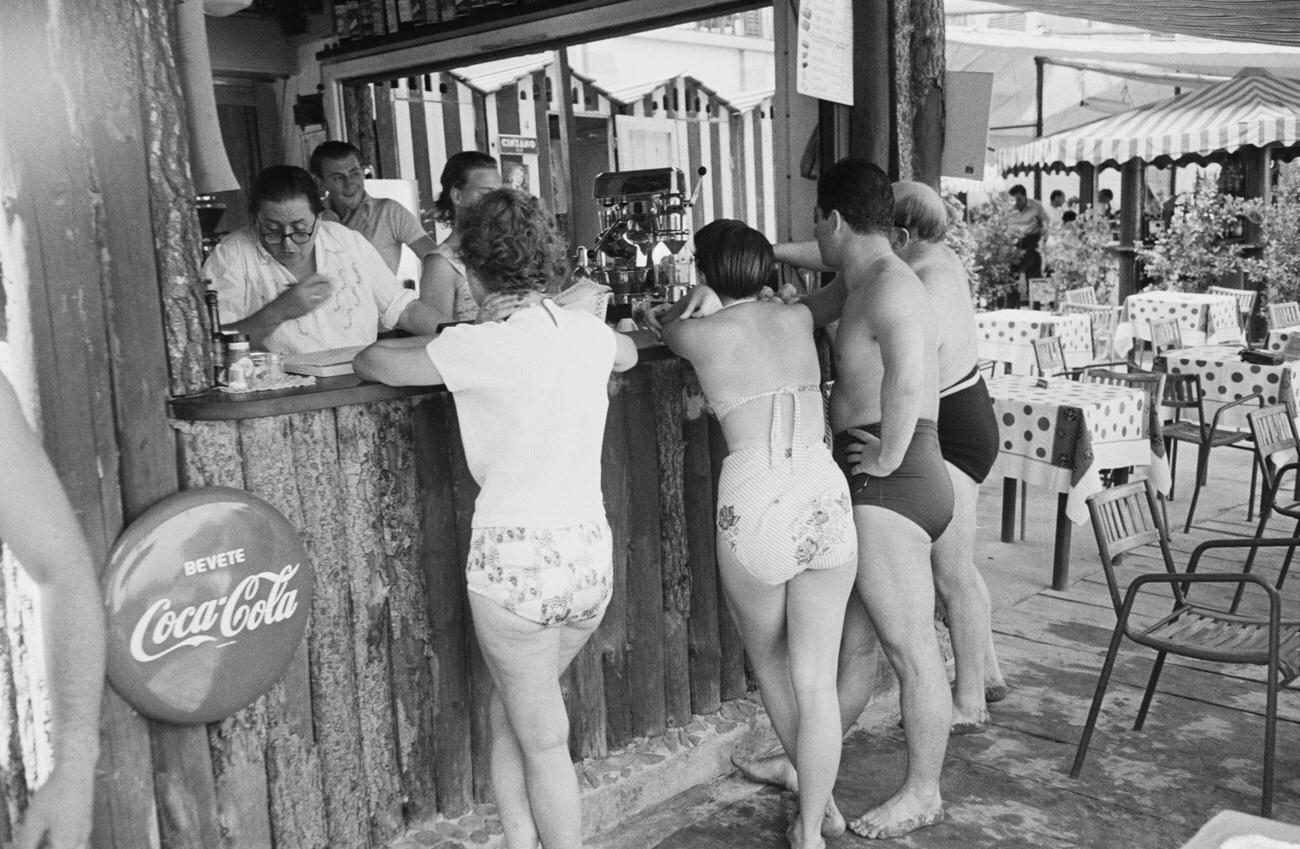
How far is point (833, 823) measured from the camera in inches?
128

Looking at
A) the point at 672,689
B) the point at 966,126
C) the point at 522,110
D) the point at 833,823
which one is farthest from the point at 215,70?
the point at 833,823

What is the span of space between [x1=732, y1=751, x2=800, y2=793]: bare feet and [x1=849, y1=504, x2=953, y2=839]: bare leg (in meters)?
0.30

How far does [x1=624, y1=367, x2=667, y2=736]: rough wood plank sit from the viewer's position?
343 centimetres

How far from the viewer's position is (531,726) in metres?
2.62

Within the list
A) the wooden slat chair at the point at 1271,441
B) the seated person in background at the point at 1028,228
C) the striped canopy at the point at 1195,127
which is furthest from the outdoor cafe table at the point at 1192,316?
the wooden slat chair at the point at 1271,441

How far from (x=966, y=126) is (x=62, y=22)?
309 cm

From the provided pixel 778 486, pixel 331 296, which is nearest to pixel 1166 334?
pixel 778 486

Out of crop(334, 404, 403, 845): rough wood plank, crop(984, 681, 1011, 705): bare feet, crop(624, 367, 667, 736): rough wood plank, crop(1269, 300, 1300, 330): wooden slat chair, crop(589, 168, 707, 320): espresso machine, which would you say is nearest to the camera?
crop(334, 404, 403, 845): rough wood plank

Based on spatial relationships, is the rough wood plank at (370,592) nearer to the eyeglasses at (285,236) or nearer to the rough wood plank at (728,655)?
the eyeglasses at (285,236)

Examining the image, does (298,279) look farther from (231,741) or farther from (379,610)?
(231,741)

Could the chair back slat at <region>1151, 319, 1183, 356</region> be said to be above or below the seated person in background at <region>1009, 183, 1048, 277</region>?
below

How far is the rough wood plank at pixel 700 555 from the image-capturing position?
3.59 m

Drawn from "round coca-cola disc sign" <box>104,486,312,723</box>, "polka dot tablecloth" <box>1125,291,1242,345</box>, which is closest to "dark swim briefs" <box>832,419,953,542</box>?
"round coca-cola disc sign" <box>104,486,312,723</box>

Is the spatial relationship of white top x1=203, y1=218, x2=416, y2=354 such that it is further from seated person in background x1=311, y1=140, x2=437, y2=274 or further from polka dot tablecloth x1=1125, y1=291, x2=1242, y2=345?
polka dot tablecloth x1=1125, y1=291, x2=1242, y2=345
